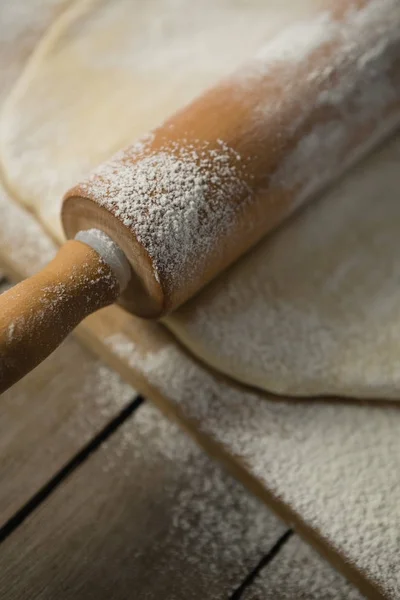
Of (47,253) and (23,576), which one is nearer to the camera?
(23,576)

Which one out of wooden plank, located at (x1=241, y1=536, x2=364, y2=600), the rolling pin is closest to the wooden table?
wooden plank, located at (x1=241, y1=536, x2=364, y2=600)

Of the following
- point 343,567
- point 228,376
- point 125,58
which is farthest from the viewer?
point 125,58

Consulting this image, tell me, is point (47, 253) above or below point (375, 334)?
above

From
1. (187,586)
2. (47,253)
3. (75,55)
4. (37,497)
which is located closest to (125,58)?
(75,55)

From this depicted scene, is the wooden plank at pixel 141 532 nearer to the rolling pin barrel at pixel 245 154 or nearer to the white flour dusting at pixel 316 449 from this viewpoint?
the white flour dusting at pixel 316 449

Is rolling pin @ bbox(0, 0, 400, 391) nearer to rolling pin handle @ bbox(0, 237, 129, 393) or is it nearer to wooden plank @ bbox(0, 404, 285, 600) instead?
rolling pin handle @ bbox(0, 237, 129, 393)

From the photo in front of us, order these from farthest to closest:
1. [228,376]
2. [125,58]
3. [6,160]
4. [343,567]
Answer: [125,58]
[6,160]
[228,376]
[343,567]

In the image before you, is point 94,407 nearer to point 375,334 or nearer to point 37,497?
point 37,497

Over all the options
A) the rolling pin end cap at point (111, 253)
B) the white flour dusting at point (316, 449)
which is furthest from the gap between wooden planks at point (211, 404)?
the rolling pin end cap at point (111, 253)
